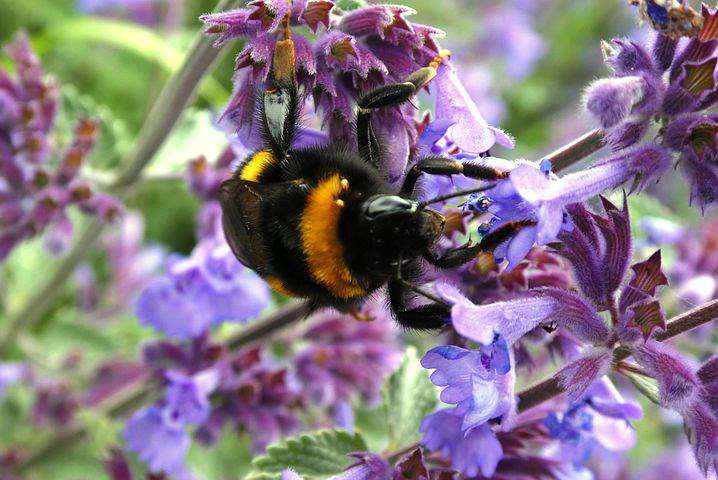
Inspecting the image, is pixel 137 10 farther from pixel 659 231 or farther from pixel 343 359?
pixel 659 231

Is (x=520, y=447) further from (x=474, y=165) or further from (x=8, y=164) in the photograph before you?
(x=8, y=164)

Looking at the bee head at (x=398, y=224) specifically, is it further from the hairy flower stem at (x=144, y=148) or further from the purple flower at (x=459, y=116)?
the hairy flower stem at (x=144, y=148)

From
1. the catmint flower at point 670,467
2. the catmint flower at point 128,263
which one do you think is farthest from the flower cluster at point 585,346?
the catmint flower at point 670,467

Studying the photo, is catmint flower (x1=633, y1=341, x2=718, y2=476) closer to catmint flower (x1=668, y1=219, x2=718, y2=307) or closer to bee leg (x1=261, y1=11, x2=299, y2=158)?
bee leg (x1=261, y1=11, x2=299, y2=158)

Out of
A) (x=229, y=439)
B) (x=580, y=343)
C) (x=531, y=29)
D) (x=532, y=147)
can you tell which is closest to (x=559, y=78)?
(x=531, y=29)

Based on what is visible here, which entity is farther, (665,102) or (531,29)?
(531,29)

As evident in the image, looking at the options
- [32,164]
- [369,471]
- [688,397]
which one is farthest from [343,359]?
[688,397]
